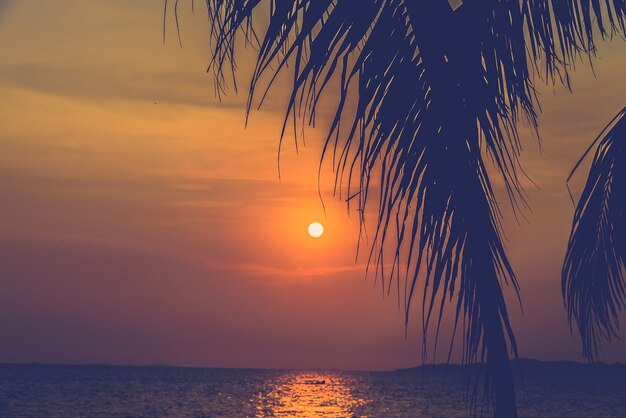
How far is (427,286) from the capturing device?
2.38m

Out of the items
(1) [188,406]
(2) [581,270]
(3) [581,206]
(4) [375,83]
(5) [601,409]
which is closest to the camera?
(4) [375,83]

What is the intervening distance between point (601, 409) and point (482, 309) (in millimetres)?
68086

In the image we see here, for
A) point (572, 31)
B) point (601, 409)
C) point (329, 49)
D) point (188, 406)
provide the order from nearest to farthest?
1. point (329, 49)
2. point (572, 31)
3. point (188, 406)
4. point (601, 409)

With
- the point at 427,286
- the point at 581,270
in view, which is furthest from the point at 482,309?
the point at 581,270

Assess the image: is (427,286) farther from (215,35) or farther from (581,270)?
(581,270)

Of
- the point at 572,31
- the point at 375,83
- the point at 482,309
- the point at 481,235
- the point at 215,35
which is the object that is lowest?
the point at 482,309

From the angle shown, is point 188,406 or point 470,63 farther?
point 188,406

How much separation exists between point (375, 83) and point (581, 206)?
310cm

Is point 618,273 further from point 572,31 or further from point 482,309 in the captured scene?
point 482,309

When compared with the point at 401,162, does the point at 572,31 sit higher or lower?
higher

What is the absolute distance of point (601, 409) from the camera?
65.1 meters

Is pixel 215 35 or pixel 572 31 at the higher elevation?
pixel 572 31

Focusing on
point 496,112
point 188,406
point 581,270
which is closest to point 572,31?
point 496,112

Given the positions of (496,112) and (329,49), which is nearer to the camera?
(329,49)
